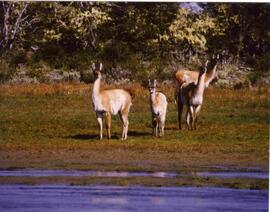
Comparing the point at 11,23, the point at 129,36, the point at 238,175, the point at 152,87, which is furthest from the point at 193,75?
the point at 11,23

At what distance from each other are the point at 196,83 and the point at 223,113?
0.45 m

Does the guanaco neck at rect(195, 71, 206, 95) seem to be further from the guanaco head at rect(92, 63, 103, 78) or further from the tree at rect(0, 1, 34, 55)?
the tree at rect(0, 1, 34, 55)

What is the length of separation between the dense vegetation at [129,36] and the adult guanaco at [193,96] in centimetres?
19

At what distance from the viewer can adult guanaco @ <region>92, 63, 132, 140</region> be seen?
40.7 ft

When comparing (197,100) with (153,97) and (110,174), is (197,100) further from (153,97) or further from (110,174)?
(110,174)

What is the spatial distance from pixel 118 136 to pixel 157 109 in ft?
1.74

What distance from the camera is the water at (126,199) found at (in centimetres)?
1105

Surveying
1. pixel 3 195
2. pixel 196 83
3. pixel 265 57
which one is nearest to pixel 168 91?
pixel 196 83

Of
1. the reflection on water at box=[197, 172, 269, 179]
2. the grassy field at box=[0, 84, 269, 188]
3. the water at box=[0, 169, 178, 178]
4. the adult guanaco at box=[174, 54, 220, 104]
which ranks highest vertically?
the adult guanaco at box=[174, 54, 220, 104]

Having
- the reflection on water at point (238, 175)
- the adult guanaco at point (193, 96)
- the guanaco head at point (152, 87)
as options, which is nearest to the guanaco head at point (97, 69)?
the guanaco head at point (152, 87)

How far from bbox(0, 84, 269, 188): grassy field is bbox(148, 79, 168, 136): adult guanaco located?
0.07 meters

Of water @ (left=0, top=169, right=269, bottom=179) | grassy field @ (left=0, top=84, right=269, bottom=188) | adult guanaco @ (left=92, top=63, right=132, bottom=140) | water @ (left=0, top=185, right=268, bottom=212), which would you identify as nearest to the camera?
water @ (left=0, top=185, right=268, bottom=212)

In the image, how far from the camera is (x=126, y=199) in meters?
11.3

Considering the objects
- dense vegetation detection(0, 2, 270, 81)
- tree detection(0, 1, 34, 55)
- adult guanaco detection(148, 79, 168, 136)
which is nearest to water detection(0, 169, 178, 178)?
adult guanaco detection(148, 79, 168, 136)
